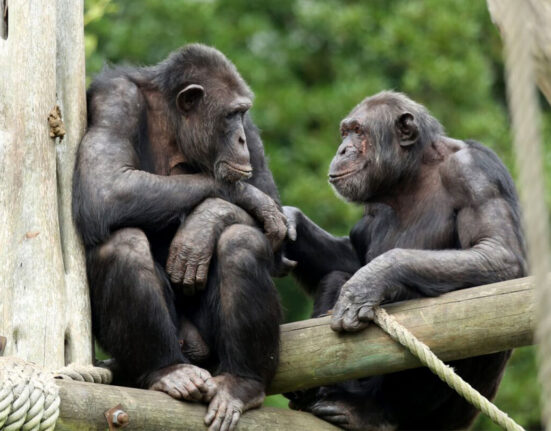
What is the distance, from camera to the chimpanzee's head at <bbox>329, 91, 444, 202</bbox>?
6305 millimetres

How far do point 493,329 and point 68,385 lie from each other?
2151 mm

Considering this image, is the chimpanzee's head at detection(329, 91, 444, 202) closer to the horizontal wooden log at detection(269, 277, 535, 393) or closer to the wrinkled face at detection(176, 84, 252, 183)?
the wrinkled face at detection(176, 84, 252, 183)

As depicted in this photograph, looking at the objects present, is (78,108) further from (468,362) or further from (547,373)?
(547,373)

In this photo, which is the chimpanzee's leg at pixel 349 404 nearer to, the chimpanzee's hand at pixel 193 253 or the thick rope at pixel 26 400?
the chimpanzee's hand at pixel 193 253

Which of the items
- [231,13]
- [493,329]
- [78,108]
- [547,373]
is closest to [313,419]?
[493,329]

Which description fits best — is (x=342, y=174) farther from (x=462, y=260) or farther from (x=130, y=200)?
(x=130, y=200)

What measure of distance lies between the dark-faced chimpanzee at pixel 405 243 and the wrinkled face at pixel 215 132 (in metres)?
0.81

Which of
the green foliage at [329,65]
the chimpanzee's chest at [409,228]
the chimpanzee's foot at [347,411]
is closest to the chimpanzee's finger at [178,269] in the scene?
the chimpanzee's foot at [347,411]

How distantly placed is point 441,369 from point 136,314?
1.60 metres

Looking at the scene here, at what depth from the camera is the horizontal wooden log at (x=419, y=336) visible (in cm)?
487

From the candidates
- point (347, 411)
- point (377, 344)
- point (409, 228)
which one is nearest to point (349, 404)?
point (347, 411)

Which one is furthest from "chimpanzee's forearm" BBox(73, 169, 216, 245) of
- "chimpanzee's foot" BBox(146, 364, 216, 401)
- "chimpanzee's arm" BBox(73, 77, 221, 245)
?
"chimpanzee's foot" BBox(146, 364, 216, 401)

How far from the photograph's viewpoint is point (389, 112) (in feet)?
21.4

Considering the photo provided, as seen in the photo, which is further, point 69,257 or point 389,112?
point 389,112
